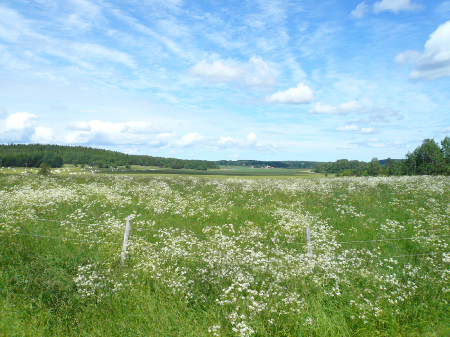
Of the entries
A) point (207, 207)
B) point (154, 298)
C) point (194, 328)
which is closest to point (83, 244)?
point (154, 298)

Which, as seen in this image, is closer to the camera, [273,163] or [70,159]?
[70,159]

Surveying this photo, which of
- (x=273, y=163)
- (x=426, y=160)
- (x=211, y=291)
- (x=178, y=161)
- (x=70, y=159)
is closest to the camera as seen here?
(x=211, y=291)

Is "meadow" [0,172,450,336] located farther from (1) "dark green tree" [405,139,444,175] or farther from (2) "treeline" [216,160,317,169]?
(2) "treeline" [216,160,317,169]

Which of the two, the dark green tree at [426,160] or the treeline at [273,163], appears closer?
the dark green tree at [426,160]

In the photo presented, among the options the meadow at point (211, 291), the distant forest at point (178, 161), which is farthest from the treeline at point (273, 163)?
the meadow at point (211, 291)

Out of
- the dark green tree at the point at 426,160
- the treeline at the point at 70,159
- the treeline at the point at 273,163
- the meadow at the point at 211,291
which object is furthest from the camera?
the treeline at the point at 273,163

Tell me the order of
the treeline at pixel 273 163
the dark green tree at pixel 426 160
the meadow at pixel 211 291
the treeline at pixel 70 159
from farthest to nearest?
the treeline at pixel 273 163 → the treeline at pixel 70 159 → the dark green tree at pixel 426 160 → the meadow at pixel 211 291

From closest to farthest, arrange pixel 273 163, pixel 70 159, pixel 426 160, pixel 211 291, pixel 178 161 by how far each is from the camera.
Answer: pixel 211 291, pixel 426 160, pixel 70 159, pixel 178 161, pixel 273 163

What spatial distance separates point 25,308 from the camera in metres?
5.74

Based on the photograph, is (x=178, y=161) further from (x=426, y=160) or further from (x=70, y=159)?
(x=426, y=160)

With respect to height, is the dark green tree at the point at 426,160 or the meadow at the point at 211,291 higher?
the dark green tree at the point at 426,160

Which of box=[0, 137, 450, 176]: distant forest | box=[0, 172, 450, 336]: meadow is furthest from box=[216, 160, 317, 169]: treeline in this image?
box=[0, 172, 450, 336]: meadow

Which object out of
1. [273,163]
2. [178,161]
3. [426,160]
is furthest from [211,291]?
[273,163]

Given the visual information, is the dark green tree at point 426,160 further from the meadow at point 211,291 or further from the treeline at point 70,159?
the meadow at point 211,291
